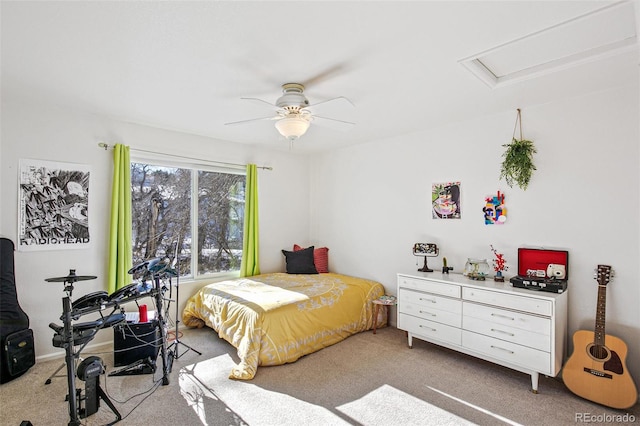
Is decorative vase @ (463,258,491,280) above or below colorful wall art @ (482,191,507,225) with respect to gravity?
below

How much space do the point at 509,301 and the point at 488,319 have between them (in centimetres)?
25

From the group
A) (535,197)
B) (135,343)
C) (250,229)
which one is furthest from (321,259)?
(535,197)

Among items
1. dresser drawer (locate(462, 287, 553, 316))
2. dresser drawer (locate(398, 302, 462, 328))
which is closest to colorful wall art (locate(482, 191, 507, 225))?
dresser drawer (locate(462, 287, 553, 316))

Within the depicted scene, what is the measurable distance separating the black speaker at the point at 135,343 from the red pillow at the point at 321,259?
237 centimetres

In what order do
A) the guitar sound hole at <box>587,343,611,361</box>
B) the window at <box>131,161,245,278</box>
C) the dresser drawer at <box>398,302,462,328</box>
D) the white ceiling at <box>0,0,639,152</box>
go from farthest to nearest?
the window at <box>131,161,245,278</box>
the dresser drawer at <box>398,302,462,328</box>
the guitar sound hole at <box>587,343,611,361</box>
the white ceiling at <box>0,0,639,152</box>

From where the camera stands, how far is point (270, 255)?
193 inches

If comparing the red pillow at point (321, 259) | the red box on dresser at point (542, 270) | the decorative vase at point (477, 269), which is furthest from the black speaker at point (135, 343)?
the red box on dresser at point (542, 270)

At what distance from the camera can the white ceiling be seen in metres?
1.65

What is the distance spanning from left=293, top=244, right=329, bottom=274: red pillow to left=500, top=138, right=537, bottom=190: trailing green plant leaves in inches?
108

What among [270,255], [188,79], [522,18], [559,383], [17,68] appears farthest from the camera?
[270,255]

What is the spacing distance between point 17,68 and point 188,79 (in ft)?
3.90

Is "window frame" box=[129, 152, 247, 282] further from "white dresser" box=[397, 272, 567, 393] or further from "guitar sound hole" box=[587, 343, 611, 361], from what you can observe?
"guitar sound hole" box=[587, 343, 611, 361]

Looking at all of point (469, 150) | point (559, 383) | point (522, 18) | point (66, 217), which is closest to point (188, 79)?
point (66, 217)

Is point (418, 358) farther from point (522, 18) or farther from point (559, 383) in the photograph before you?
point (522, 18)
